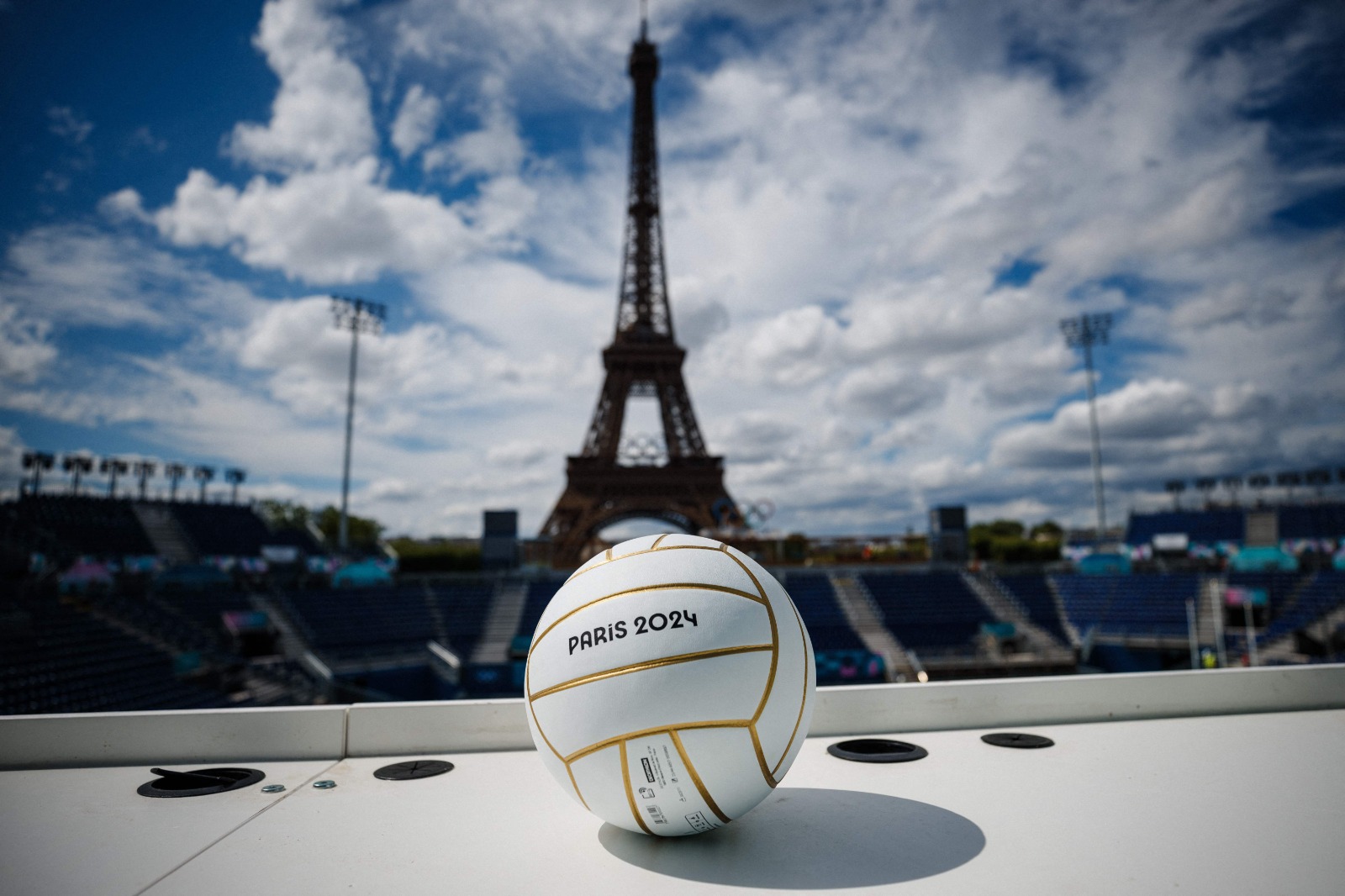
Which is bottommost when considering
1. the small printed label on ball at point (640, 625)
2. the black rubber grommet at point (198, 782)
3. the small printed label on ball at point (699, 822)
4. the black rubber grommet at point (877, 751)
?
the black rubber grommet at point (877, 751)

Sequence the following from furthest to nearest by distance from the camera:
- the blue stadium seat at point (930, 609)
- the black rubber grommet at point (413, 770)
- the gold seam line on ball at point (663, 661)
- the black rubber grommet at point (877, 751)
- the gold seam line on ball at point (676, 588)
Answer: the blue stadium seat at point (930, 609) → the black rubber grommet at point (877, 751) → the black rubber grommet at point (413, 770) → the gold seam line on ball at point (676, 588) → the gold seam line on ball at point (663, 661)

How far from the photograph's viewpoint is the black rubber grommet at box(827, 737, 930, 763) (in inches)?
133

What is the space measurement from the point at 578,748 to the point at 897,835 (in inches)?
44.4

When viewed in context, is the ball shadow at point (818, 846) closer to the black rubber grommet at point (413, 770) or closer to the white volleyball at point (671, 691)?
the white volleyball at point (671, 691)

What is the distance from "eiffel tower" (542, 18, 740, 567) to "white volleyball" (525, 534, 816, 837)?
1045 inches

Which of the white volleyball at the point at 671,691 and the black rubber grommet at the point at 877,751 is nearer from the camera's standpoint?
the white volleyball at the point at 671,691

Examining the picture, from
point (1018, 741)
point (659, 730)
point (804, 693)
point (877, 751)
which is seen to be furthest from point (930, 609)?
point (659, 730)

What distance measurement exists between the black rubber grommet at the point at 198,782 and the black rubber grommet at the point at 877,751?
8.96ft

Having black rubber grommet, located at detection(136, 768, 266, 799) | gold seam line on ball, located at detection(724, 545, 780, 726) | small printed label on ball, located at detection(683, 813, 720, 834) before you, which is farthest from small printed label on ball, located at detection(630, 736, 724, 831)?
black rubber grommet, located at detection(136, 768, 266, 799)

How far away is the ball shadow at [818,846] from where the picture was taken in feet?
6.99

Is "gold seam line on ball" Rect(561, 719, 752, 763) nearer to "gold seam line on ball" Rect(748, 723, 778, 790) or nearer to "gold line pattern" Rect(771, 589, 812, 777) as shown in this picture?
"gold seam line on ball" Rect(748, 723, 778, 790)

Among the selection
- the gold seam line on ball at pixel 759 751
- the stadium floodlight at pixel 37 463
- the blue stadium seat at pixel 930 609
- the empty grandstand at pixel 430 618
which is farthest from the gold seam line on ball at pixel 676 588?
the stadium floodlight at pixel 37 463

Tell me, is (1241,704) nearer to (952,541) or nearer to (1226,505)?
(952,541)

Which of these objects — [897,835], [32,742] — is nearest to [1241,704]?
[897,835]
